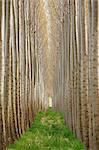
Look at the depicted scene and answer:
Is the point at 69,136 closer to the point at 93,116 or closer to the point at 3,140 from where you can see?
the point at 3,140

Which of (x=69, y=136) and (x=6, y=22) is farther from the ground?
(x=6, y=22)

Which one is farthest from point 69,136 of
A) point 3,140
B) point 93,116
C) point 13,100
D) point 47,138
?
point 93,116

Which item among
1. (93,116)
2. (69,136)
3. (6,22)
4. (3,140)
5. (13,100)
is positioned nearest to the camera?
(93,116)

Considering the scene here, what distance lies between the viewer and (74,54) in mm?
13086

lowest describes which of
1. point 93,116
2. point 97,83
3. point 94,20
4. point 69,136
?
point 69,136

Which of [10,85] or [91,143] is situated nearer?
[91,143]

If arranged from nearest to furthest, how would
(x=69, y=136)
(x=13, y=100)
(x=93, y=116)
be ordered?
1. (x=93, y=116)
2. (x=13, y=100)
3. (x=69, y=136)

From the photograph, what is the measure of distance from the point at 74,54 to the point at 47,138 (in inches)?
98.6

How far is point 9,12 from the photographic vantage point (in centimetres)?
1037

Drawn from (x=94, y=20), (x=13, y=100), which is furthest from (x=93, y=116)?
(x=13, y=100)

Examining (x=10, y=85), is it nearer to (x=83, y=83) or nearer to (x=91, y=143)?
(x=83, y=83)

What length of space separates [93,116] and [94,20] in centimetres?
165

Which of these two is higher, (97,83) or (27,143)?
(97,83)

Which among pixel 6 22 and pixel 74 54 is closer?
pixel 6 22
